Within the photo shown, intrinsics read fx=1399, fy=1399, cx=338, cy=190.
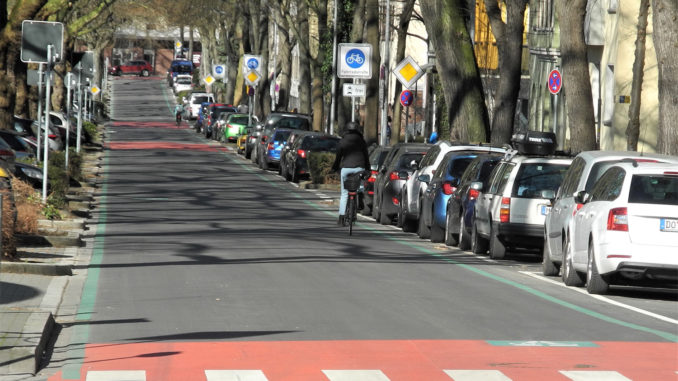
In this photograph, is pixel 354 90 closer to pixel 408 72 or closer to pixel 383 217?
pixel 408 72

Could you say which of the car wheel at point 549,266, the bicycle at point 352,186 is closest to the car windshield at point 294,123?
the bicycle at point 352,186

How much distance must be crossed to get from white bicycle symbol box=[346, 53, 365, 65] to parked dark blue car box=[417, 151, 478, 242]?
14972 mm

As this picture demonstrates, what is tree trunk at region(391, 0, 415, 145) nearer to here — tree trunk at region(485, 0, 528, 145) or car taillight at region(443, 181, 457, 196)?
tree trunk at region(485, 0, 528, 145)

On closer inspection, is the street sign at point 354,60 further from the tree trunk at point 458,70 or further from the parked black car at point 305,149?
the tree trunk at point 458,70

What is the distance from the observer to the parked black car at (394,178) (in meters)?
27.1

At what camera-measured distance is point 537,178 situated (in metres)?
19.7

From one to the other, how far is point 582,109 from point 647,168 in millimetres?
11053

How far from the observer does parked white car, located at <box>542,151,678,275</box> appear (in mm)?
16438

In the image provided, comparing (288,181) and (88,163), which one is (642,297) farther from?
(88,163)

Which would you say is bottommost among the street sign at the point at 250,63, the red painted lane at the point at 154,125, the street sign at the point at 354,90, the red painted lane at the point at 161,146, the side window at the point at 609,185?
the red painted lane at the point at 154,125

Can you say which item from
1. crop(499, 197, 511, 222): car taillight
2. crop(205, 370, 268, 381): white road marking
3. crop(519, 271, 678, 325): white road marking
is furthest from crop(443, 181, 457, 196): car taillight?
crop(205, 370, 268, 381): white road marking

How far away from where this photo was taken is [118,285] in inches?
587

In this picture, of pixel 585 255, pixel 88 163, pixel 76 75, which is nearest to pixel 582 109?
pixel 585 255

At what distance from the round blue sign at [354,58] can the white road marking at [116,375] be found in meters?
29.9
